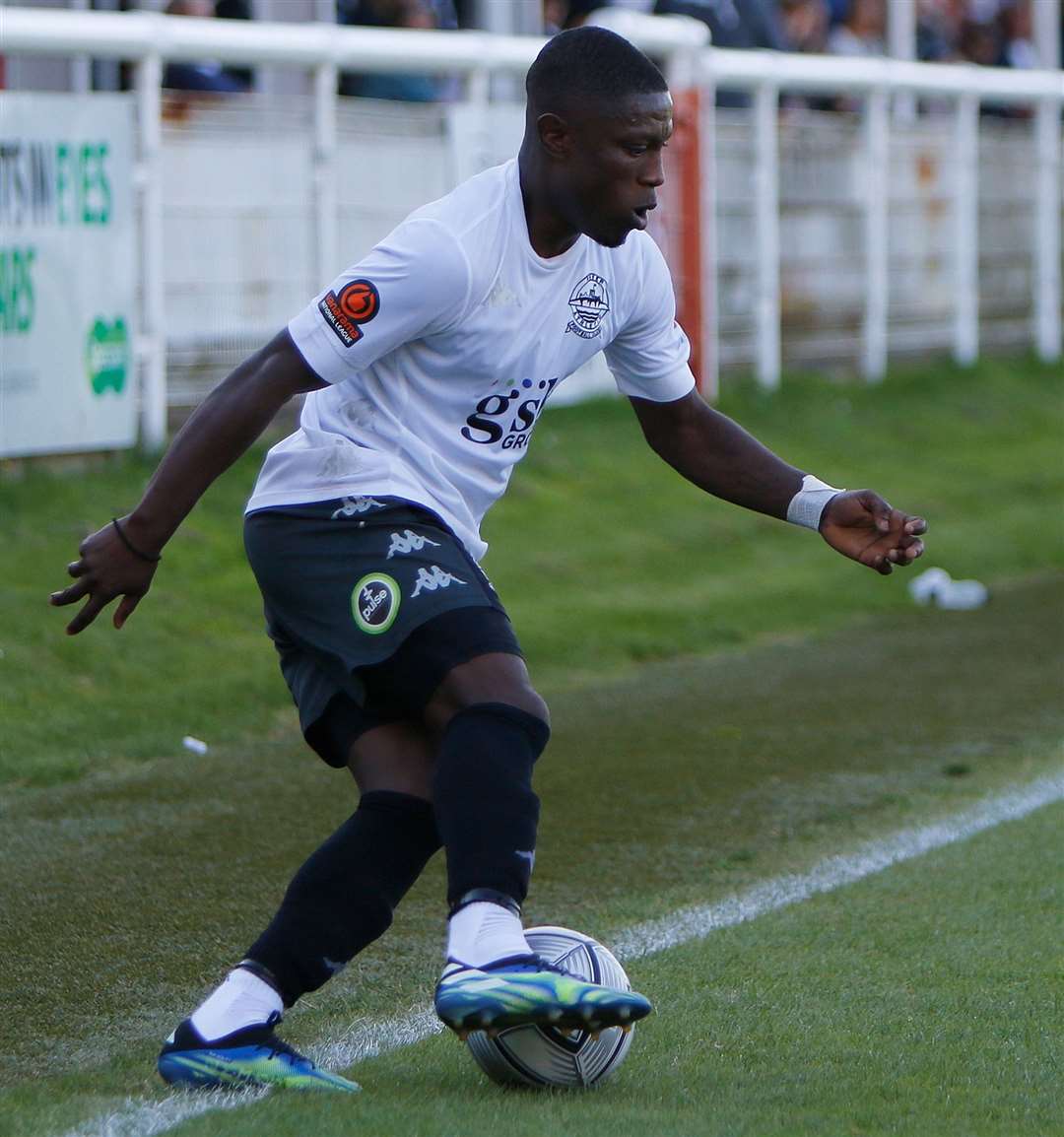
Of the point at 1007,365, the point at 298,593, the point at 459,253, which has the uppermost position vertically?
the point at 459,253

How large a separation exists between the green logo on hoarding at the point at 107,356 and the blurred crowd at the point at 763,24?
6.06 ft

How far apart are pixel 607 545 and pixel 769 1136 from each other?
728 centimetres

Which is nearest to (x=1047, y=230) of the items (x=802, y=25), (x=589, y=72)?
(x=802, y=25)

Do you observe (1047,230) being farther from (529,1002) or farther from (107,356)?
(529,1002)

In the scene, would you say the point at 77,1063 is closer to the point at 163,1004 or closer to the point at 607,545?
the point at 163,1004

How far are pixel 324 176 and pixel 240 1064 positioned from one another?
791 centimetres

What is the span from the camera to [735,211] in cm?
1423

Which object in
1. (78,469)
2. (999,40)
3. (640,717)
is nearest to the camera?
(640,717)

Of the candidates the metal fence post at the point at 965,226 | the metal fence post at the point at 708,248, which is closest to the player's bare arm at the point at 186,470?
the metal fence post at the point at 708,248

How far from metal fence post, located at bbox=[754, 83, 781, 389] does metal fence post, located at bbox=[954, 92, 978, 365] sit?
260 centimetres

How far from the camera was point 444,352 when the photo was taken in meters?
3.70

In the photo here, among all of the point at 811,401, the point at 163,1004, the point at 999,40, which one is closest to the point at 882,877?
the point at 163,1004

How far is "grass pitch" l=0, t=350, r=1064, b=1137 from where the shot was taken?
366cm

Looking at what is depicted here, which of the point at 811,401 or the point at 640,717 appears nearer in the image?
the point at 640,717
